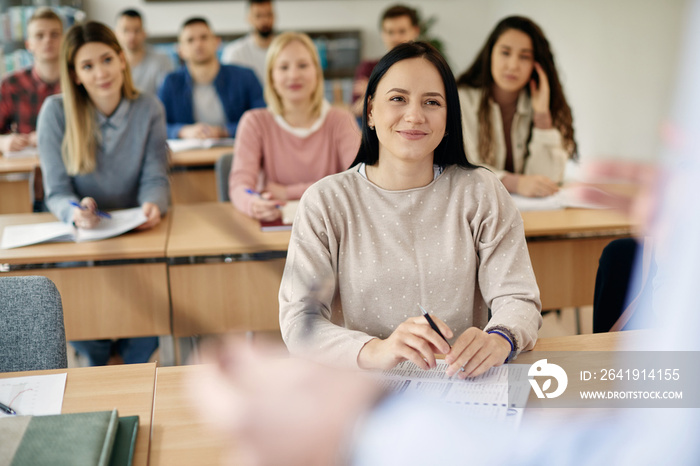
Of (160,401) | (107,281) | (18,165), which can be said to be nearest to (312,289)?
(160,401)

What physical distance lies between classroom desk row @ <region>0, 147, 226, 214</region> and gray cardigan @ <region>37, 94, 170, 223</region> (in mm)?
494

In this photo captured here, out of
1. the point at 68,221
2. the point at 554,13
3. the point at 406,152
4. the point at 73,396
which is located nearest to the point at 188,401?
the point at 73,396

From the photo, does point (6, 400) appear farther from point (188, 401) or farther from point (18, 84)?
point (18, 84)

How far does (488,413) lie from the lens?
30.2 inches

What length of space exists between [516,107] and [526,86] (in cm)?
8

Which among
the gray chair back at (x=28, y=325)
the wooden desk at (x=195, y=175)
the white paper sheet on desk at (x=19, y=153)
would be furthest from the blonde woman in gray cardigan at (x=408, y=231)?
the white paper sheet on desk at (x=19, y=153)

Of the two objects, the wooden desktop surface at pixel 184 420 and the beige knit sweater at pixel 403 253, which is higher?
the beige knit sweater at pixel 403 253

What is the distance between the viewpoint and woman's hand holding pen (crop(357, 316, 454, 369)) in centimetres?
85

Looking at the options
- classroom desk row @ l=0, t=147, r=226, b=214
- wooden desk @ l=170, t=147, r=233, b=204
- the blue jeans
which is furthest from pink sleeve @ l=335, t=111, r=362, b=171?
the blue jeans

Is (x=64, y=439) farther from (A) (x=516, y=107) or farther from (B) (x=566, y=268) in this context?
(A) (x=516, y=107)

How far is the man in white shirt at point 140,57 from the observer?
3.72m

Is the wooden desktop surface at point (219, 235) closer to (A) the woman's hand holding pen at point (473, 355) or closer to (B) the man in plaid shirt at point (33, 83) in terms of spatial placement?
(A) the woman's hand holding pen at point (473, 355)

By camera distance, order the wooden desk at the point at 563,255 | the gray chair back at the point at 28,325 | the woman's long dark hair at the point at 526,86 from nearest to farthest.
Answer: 1. the gray chair back at the point at 28,325
2. the wooden desk at the point at 563,255
3. the woman's long dark hair at the point at 526,86

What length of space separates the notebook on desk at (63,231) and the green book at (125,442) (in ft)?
3.20
